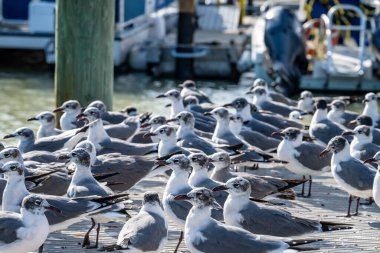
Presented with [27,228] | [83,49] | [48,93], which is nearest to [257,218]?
[27,228]

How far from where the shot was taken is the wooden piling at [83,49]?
42.8ft

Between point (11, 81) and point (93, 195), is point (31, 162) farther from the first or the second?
point (11, 81)

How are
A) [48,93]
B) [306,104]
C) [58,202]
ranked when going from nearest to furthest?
1. [58,202]
2. [306,104]
3. [48,93]

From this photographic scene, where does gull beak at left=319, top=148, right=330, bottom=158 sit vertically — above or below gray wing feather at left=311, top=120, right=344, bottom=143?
above

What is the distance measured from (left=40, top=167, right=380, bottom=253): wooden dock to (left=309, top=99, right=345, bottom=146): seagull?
2.85 feet

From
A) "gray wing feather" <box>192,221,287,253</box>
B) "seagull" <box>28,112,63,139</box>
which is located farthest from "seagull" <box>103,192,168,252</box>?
"seagull" <box>28,112,63,139</box>

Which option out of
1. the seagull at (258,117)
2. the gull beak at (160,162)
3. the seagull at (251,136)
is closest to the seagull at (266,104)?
the seagull at (258,117)

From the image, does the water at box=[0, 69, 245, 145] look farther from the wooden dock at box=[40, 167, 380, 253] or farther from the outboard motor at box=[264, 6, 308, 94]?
the wooden dock at box=[40, 167, 380, 253]

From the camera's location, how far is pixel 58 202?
812 cm

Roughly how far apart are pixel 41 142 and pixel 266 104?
4.52 meters

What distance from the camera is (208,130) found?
502 inches

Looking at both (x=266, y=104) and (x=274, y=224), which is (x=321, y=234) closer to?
(x=274, y=224)

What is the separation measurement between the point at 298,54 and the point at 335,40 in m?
2.35

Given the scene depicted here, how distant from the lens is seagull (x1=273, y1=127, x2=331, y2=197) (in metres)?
10.9
